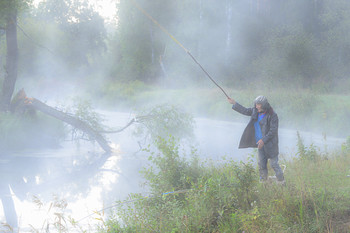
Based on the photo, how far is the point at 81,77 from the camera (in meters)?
34.1

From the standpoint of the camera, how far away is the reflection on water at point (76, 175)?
8109 mm

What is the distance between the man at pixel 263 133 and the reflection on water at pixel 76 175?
270 centimetres

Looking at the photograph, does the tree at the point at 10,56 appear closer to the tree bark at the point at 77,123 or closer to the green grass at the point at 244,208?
the tree bark at the point at 77,123

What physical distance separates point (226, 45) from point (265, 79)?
6.69 m

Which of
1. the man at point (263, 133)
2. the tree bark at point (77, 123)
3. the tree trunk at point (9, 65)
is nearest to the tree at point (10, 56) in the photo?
the tree trunk at point (9, 65)

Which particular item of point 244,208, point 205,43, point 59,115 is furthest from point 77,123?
point 205,43

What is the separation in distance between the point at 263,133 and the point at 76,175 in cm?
646

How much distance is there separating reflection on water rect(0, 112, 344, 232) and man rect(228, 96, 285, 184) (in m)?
2.70

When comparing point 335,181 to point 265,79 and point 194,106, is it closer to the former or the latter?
point 194,106

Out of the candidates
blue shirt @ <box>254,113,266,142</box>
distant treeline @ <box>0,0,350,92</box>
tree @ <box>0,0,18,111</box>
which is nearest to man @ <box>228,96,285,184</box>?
blue shirt @ <box>254,113,266,142</box>

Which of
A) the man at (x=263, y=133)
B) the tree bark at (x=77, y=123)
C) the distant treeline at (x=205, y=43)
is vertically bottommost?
the man at (x=263, y=133)

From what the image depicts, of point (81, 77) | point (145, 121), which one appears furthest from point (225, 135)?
point (81, 77)

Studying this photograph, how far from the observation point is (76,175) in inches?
441

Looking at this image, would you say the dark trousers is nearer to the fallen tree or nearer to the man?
the man
